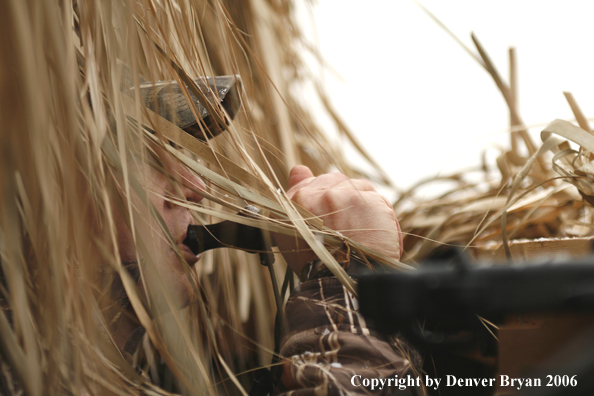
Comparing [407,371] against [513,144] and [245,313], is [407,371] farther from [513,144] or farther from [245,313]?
[513,144]

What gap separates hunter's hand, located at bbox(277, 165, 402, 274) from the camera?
1.86 feet

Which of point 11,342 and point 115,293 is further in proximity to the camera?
point 115,293

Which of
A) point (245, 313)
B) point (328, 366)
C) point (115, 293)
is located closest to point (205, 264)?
point (245, 313)

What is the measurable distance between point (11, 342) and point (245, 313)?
50 cm

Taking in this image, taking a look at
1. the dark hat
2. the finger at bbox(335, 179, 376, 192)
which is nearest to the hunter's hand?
the finger at bbox(335, 179, 376, 192)

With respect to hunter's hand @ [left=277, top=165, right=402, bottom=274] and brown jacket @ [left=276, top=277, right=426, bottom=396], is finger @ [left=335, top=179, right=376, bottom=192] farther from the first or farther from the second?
brown jacket @ [left=276, top=277, right=426, bottom=396]

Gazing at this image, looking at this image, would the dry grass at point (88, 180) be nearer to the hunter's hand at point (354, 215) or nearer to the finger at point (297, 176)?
the hunter's hand at point (354, 215)

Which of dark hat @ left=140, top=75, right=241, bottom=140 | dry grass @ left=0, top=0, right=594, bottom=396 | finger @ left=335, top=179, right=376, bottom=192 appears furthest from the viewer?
finger @ left=335, top=179, right=376, bottom=192

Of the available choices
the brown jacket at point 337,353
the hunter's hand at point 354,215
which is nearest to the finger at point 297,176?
the hunter's hand at point 354,215

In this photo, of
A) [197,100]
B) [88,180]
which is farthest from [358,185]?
[88,180]

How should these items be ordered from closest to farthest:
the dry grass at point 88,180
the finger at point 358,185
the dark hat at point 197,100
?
the dry grass at point 88,180 < the dark hat at point 197,100 < the finger at point 358,185

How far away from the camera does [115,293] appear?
1.75 feet

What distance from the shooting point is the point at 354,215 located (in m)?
0.58

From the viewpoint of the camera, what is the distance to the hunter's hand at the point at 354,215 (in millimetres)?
567
